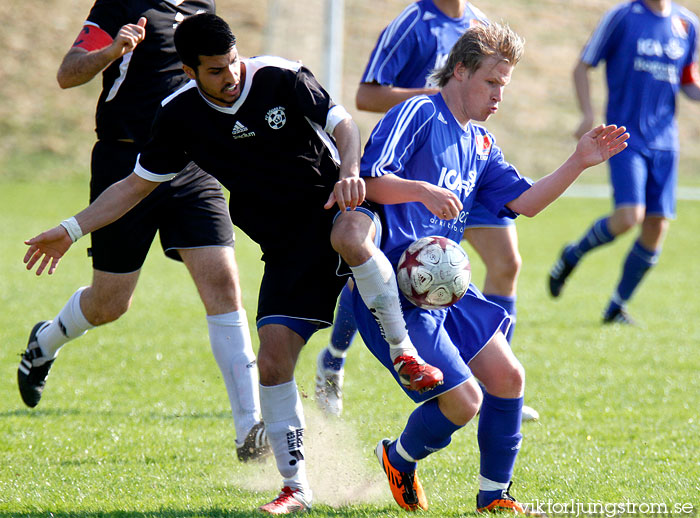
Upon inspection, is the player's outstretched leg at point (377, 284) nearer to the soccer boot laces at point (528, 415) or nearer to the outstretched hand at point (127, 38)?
the outstretched hand at point (127, 38)

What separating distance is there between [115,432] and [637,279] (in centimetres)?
477

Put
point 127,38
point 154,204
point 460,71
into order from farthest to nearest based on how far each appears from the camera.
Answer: point 154,204 < point 127,38 < point 460,71

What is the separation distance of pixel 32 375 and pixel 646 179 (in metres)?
5.09

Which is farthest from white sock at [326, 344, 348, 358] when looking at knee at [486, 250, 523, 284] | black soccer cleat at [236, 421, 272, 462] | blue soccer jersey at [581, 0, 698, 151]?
blue soccer jersey at [581, 0, 698, 151]

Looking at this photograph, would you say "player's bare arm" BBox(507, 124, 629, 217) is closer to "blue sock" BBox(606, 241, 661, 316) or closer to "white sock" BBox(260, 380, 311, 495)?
"white sock" BBox(260, 380, 311, 495)

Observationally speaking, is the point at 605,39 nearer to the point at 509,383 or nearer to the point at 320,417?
the point at 320,417

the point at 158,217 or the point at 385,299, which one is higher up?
the point at 385,299

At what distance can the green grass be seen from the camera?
149 inches

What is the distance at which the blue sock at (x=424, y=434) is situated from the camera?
11.3ft

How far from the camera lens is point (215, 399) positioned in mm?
5477

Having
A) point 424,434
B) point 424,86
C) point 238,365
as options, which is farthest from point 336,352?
point 424,434

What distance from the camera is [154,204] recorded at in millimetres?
4512

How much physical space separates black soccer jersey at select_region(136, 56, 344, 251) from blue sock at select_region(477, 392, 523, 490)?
3.30ft

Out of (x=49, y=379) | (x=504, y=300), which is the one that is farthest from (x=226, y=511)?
(x=49, y=379)
